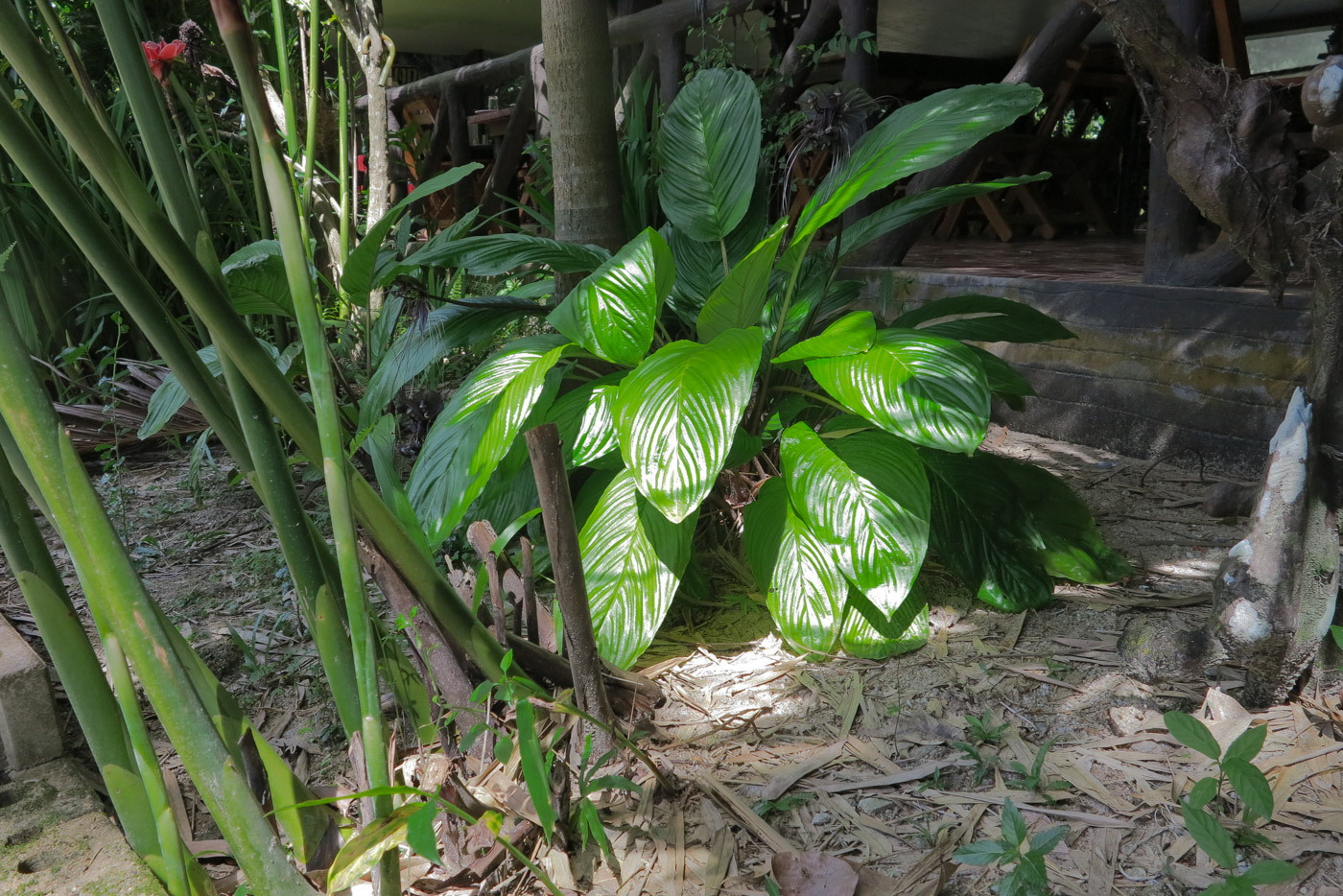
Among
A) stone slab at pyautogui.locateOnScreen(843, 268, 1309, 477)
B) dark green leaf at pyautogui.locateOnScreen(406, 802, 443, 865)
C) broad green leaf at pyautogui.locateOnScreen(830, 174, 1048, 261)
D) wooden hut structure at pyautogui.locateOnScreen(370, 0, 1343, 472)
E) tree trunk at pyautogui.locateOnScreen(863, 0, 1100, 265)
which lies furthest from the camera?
tree trunk at pyautogui.locateOnScreen(863, 0, 1100, 265)

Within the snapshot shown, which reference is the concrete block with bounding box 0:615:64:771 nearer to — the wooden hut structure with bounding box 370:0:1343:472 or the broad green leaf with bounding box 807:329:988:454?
the broad green leaf with bounding box 807:329:988:454

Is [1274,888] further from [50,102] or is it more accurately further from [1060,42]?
[1060,42]

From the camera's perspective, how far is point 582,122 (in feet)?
6.79

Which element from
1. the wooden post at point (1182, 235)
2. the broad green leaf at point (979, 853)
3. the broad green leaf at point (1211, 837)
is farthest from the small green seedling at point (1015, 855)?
the wooden post at point (1182, 235)

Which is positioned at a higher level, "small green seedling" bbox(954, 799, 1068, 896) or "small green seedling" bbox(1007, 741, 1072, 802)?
"small green seedling" bbox(954, 799, 1068, 896)

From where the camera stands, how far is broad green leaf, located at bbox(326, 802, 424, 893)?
84 centimetres

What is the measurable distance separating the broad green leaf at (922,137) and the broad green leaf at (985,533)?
62 cm

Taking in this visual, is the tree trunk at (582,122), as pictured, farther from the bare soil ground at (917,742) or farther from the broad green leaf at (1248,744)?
the broad green leaf at (1248,744)

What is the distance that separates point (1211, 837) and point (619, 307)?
111 cm

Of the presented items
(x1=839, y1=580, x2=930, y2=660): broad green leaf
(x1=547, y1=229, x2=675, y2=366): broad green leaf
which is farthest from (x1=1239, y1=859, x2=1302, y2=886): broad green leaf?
(x1=547, y1=229, x2=675, y2=366): broad green leaf

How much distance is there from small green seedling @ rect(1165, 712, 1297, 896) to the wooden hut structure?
81 cm

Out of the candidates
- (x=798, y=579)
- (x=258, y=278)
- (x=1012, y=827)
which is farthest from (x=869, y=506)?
(x=258, y=278)

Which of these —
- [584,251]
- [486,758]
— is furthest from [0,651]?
[584,251]

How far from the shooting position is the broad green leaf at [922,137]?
154 cm
